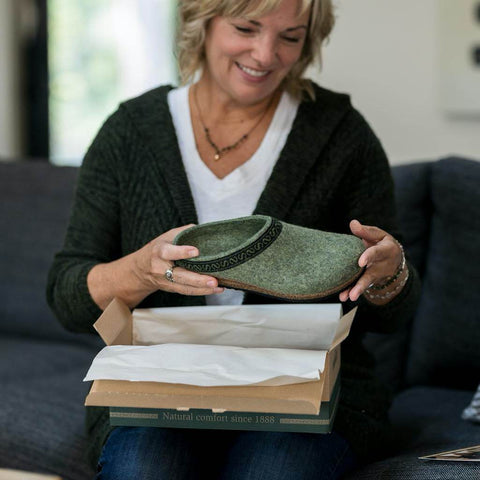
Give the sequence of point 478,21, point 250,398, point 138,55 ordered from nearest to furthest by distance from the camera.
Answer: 1. point 250,398
2. point 478,21
3. point 138,55

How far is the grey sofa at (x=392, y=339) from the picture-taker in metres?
1.38

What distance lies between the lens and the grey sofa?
1.38 meters

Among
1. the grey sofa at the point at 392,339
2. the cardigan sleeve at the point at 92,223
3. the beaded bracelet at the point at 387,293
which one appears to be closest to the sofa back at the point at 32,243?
the grey sofa at the point at 392,339

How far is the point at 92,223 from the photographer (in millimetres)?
1329

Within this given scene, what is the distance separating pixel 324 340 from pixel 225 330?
140 millimetres

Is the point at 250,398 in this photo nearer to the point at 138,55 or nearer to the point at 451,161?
the point at 451,161

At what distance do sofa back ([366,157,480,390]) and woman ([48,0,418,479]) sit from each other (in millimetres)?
302

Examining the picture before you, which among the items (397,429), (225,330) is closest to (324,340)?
(225,330)

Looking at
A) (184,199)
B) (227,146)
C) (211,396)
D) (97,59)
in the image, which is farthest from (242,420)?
(97,59)

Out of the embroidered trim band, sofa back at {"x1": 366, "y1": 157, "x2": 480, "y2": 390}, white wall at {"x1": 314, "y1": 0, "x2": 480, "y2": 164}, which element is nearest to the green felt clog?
the embroidered trim band

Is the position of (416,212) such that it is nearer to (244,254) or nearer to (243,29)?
(243,29)

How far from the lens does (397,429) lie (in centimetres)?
141

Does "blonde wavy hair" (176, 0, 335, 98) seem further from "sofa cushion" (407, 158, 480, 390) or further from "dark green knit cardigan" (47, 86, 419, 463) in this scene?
"sofa cushion" (407, 158, 480, 390)

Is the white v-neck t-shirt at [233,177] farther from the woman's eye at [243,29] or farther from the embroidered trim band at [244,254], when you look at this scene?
the embroidered trim band at [244,254]
